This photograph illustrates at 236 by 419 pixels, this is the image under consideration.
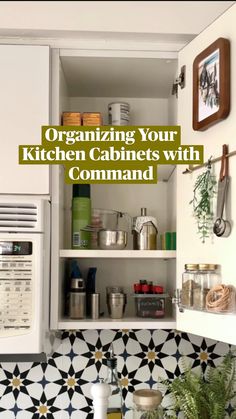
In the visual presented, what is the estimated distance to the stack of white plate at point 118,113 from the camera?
1841 millimetres

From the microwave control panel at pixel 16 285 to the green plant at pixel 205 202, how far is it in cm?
45

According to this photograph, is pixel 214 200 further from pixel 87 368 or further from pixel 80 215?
pixel 87 368

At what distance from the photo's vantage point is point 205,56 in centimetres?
138

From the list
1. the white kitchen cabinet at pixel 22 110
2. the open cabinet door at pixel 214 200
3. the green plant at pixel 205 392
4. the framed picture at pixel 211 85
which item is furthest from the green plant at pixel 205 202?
the green plant at pixel 205 392

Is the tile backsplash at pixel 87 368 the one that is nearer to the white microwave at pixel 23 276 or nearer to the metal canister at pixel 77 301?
the metal canister at pixel 77 301

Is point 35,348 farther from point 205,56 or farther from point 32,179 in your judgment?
point 205,56

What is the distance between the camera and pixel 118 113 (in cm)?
184

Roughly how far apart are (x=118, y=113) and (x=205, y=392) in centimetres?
91

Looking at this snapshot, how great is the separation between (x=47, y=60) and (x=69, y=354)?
93 cm

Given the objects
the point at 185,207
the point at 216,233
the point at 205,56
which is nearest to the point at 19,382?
the point at 185,207

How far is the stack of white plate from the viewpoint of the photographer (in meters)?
1.84

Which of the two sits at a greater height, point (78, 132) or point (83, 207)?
point (78, 132)

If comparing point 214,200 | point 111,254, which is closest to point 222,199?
point 214,200

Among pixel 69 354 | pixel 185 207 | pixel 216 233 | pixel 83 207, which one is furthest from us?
pixel 69 354
